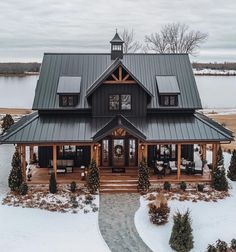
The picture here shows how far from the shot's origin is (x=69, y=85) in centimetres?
2550

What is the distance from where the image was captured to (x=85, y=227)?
1878 centimetres

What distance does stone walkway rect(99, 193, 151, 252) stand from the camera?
17266mm

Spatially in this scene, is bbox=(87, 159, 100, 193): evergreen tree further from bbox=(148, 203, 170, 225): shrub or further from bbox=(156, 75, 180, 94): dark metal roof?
bbox=(156, 75, 180, 94): dark metal roof

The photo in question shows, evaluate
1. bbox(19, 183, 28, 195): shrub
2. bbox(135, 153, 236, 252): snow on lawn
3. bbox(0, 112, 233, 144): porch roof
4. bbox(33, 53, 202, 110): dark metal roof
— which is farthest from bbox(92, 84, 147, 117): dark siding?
bbox(19, 183, 28, 195): shrub

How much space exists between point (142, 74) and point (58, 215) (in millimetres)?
11193

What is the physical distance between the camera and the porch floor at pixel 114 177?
77.4 feet

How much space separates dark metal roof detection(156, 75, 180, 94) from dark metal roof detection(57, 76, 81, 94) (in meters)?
4.99

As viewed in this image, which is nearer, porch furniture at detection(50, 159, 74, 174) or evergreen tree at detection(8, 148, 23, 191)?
evergreen tree at detection(8, 148, 23, 191)

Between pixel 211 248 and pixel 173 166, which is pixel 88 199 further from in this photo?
pixel 211 248

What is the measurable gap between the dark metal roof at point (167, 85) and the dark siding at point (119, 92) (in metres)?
1.27

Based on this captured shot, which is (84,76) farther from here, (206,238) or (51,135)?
(206,238)

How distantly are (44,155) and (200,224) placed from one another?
11.2 m

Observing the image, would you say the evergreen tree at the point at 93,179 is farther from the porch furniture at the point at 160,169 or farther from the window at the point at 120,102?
the window at the point at 120,102

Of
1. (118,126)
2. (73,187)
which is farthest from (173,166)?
(73,187)
